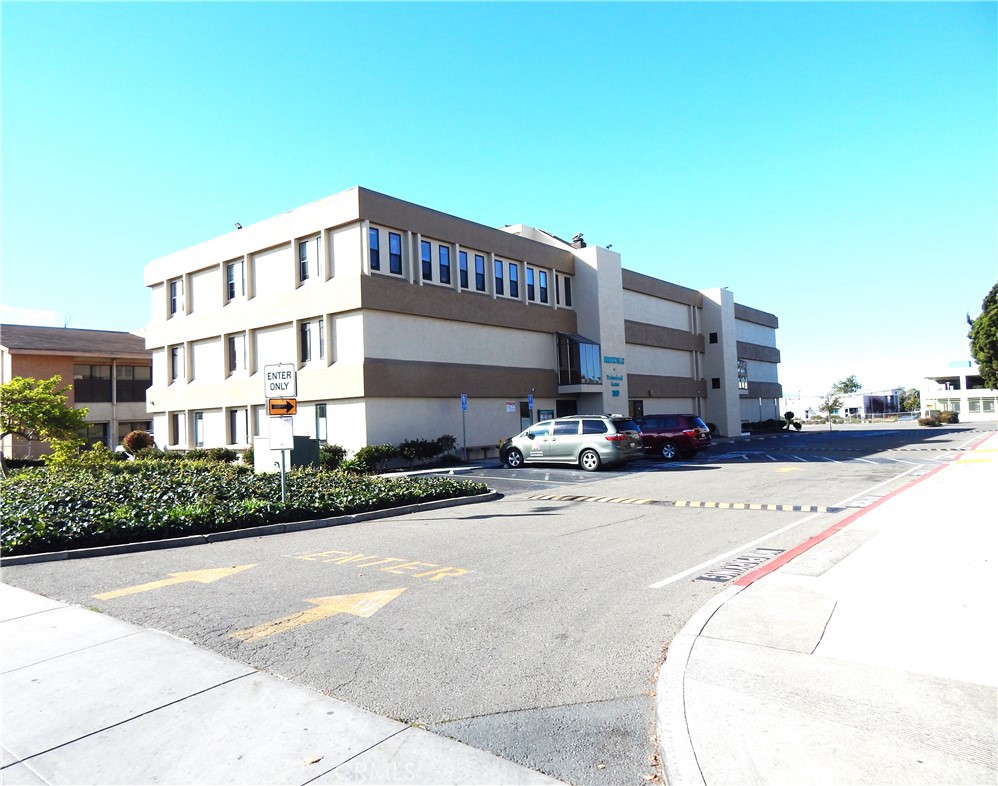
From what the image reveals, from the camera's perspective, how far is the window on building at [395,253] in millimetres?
27594

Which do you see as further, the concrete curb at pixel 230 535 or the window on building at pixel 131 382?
the window on building at pixel 131 382

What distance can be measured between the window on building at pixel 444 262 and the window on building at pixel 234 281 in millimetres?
9231

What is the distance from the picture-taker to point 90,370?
135 feet

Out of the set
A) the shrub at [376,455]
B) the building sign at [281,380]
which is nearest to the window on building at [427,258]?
the shrub at [376,455]

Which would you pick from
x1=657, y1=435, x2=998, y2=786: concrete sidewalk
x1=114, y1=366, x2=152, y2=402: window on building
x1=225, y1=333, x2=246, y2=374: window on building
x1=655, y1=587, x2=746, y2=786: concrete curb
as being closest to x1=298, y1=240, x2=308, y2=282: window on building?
x1=225, y1=333, x2=246, y2=374: window on building

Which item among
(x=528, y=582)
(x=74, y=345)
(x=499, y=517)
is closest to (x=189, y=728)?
(x=528, y=582)

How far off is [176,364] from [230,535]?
28.1 meters

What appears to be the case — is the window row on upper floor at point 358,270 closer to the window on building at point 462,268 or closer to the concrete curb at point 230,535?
the window on building at point 462,268

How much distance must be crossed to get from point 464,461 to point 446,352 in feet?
15.2

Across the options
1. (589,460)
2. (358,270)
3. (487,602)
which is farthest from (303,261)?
(487,602)

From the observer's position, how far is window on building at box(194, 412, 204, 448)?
34.2 m

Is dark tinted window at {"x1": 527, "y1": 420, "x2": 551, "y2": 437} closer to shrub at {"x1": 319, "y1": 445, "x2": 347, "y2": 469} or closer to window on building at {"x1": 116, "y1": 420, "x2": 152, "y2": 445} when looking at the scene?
shrub at {"x1": 319, "y1": 445, "x2": 347, "y2": 469}

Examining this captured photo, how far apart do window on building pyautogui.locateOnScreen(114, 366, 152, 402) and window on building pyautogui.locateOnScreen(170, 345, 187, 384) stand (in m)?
8.48

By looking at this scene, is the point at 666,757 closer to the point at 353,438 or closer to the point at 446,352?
the point at 353,438
